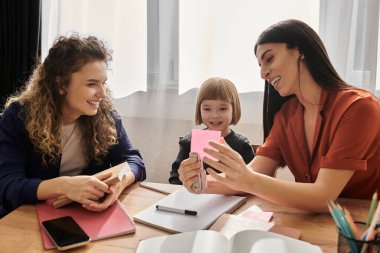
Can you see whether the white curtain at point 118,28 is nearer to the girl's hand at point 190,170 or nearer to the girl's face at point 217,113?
the girl's face at point 217,113

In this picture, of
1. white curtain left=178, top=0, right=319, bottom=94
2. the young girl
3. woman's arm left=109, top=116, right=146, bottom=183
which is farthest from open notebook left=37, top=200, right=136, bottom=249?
white curtain left=178, top=0, right=319, bottom=94

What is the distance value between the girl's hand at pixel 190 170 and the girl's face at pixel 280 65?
44 cm

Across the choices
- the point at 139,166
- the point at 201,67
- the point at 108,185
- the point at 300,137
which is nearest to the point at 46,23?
the point at 201,67

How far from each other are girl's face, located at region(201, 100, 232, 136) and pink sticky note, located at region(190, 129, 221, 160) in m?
0.88

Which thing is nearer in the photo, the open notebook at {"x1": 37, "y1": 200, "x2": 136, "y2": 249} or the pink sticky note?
the open notebook at {"x1": 37, "y1": 200, "x2": 136, "y2": 249}

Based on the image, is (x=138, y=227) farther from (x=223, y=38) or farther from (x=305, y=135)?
(x=223, y=38)

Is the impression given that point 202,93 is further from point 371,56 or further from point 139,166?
point 371,56

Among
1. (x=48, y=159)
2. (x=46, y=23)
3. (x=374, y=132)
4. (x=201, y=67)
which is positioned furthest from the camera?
(x=46, y=23)

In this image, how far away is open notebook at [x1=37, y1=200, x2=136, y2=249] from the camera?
973 millimetres

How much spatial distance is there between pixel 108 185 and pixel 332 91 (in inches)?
31.5

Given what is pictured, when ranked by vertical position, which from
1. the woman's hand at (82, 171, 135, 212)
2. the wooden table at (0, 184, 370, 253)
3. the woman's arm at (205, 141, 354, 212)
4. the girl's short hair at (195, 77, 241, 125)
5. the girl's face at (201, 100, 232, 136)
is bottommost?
the wooden table at (0, 184, 370, 253)

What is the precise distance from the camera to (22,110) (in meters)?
1.49

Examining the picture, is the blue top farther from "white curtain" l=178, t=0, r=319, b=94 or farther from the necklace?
"white curtain" l=178, t=0, r=319, b=94

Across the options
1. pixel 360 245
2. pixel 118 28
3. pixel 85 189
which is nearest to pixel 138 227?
pixel 85 189
